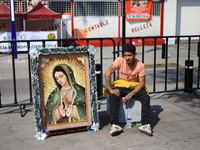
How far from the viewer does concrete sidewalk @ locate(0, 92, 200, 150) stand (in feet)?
14.2

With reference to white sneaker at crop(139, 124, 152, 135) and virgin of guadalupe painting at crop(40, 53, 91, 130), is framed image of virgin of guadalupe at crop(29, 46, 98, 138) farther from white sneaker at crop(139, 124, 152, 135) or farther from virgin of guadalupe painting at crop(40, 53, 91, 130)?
white sneaker at crop(139, 124, 152, 135)

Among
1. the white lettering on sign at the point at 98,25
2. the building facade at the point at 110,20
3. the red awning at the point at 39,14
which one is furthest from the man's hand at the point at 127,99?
the white lettering on sign at the point at 98,25

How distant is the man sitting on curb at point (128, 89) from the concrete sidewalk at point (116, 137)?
0.19m

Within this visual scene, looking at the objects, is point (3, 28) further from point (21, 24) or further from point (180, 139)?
point (180, 139)

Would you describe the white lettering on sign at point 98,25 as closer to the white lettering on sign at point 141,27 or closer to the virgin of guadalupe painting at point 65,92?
the white lettering on sign at point 141,27

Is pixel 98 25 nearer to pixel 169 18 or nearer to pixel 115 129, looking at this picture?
pixel 169 18

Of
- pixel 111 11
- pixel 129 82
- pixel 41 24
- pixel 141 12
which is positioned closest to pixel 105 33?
pixel 111 11

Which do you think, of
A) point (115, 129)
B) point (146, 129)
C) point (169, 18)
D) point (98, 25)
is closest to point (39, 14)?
point (98, 25)

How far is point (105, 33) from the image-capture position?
22.1 meters

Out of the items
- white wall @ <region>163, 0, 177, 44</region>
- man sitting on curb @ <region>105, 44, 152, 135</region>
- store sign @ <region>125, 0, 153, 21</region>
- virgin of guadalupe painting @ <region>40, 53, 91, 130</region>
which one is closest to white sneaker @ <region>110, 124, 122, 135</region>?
man sitting on curb @ <region>105, 44, 152, 135</region>

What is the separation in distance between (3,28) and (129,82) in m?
16.0

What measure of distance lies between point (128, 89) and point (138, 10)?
1814 centimetres

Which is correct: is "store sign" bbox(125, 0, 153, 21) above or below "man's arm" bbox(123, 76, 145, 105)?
above

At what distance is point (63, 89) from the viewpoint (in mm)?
4762
